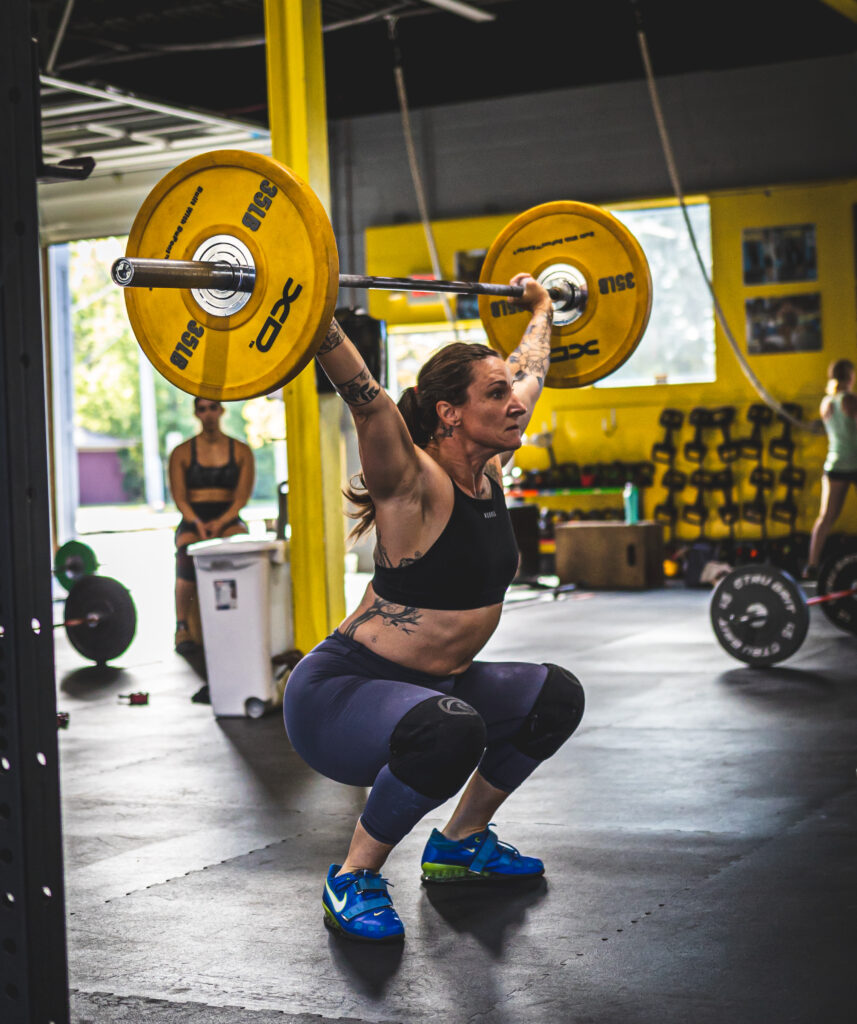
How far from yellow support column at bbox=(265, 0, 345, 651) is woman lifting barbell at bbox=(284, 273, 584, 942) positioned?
7.60ft

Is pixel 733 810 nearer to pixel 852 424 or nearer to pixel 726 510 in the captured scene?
pixel 852 424

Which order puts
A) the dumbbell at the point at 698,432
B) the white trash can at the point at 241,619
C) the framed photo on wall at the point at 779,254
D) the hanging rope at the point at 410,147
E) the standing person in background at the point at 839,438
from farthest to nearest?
the dumbbell at the point at 698,432 → the framed photo on wall at the point at 779,254 → the standing person in background at the point at 839,438 → the hanging rope at the point at 410,147 → the white trash can at the point at 241,619

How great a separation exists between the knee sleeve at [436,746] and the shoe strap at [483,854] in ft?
1.38

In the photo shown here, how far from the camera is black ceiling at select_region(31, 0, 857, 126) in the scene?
8680 mm

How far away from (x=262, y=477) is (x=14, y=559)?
53.9 feet

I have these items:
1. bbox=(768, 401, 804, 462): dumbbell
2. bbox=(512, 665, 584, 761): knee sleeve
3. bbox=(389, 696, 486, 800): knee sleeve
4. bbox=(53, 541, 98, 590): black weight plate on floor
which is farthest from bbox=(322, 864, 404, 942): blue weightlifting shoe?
bbox=(768, 401, 804, 462): dumbbell

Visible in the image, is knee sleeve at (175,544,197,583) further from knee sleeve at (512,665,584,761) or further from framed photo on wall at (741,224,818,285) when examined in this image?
framed photo on wall at (741,224,818,285)

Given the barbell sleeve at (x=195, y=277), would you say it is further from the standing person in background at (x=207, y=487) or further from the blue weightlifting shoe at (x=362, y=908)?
the standing person in background at (x=207, y=487)

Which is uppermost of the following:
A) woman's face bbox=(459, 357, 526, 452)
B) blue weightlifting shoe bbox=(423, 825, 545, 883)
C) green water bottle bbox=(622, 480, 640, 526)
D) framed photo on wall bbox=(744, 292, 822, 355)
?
framed photo on wall bbox=(744, 292, 822, 355)

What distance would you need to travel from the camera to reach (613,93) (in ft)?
32.6

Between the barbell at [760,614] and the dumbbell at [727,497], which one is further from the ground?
the dumbbell at [727,497]

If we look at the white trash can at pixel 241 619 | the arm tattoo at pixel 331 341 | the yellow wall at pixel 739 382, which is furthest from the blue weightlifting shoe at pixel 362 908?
the yellow wall at pixel 739 382

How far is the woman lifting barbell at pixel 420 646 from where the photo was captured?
7.53ft

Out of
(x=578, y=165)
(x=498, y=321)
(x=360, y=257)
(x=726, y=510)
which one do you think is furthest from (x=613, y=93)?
(x=498, y=321)
